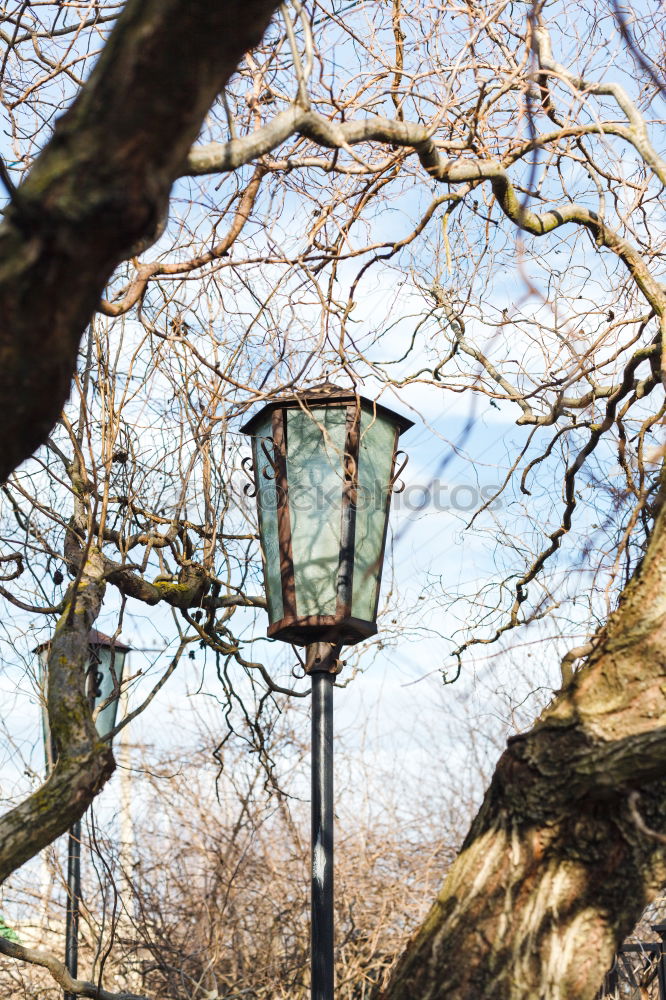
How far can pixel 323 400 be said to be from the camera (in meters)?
4.12

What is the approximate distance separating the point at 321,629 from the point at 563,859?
5.48 ft

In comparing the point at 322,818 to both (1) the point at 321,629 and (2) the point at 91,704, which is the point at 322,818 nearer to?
(1) the point at 321,629

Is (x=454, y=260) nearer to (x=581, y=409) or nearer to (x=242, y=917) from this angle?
(x=581, y=409)

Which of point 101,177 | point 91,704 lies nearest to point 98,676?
point 91,704

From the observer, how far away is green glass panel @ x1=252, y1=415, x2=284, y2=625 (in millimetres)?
4066

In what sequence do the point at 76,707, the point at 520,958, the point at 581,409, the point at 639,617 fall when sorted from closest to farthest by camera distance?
the point at 520,958 < the point at 639,617 < the point at 76,707 < the point at 581,409

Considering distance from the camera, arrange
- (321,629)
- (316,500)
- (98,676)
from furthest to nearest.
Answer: (98,676) → (316,500) → (321,629)

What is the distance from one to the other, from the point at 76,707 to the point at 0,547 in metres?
1.74

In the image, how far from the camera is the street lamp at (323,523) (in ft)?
12.9

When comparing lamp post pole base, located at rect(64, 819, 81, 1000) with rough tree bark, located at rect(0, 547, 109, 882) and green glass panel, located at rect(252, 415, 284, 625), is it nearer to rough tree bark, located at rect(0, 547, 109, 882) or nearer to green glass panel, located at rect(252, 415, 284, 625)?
rough tree bark, located at rect(0, 547, 109, 882)

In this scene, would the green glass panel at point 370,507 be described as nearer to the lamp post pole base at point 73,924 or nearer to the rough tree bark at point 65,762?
the rough tree bark at point 65,762

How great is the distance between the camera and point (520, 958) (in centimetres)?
232

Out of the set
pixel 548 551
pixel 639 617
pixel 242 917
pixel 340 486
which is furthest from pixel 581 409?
pixel 242 917

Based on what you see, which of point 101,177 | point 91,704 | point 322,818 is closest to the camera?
point 101,177
